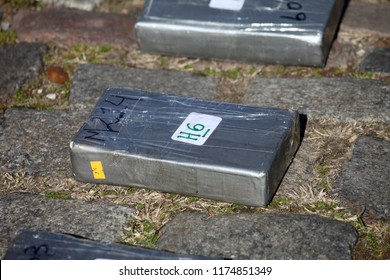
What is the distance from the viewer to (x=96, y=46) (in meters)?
3.69

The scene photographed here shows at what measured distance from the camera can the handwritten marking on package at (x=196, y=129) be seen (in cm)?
277

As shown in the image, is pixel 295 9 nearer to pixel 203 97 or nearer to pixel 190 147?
pixel 203 97

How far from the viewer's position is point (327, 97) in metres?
3.23

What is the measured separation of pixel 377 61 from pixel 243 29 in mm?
557

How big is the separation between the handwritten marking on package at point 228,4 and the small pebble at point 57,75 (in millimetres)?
671

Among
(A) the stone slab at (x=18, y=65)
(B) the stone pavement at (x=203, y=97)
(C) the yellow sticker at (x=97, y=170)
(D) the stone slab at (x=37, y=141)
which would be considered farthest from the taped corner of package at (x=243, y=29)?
(C) the yellow sticker at (x=97, y=170)

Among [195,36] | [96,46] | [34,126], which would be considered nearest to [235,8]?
[195,36]

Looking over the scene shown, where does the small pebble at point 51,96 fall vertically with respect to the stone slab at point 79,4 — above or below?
below

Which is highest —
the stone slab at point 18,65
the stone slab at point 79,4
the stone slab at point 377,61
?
the stone slab at point 377,61

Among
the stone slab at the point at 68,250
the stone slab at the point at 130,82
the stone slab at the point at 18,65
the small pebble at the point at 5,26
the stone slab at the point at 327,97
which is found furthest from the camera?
the small pebble at the point at 5,26

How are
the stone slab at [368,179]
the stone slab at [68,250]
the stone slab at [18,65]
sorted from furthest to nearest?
the stone slab at [18,65], the stone slab at [368,179], the stone slab at [68,250]

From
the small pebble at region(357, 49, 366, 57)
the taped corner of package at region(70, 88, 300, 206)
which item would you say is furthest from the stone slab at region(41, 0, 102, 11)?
the small pebble at region(357, 49, 366, 57)

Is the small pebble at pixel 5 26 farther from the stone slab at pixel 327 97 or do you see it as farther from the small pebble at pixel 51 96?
the stone slab at pixel 327 97
